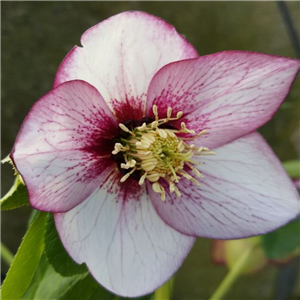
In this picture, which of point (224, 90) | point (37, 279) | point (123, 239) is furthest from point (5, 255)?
point (224, 90)

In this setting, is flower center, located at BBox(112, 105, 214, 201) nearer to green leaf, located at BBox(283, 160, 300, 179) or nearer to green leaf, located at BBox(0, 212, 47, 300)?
green leaf, located at BBox(0, 212, 47, 300)

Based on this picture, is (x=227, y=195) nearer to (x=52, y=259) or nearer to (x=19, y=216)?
(x=52, y=259)

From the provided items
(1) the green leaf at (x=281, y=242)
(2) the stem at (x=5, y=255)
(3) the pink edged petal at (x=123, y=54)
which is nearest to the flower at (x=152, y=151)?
(3) the pink edged petal at (x=123, y=54)

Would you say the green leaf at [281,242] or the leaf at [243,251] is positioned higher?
the green leaf at [281,242]

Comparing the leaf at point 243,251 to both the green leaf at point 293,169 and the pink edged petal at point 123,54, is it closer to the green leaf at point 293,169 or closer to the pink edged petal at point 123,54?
the green leaf at point 293,169

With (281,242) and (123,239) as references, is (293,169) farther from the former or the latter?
(123,239)

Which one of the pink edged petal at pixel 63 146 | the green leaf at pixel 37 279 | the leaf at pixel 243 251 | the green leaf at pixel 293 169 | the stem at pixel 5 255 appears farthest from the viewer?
the leaf at pixel 243 251
